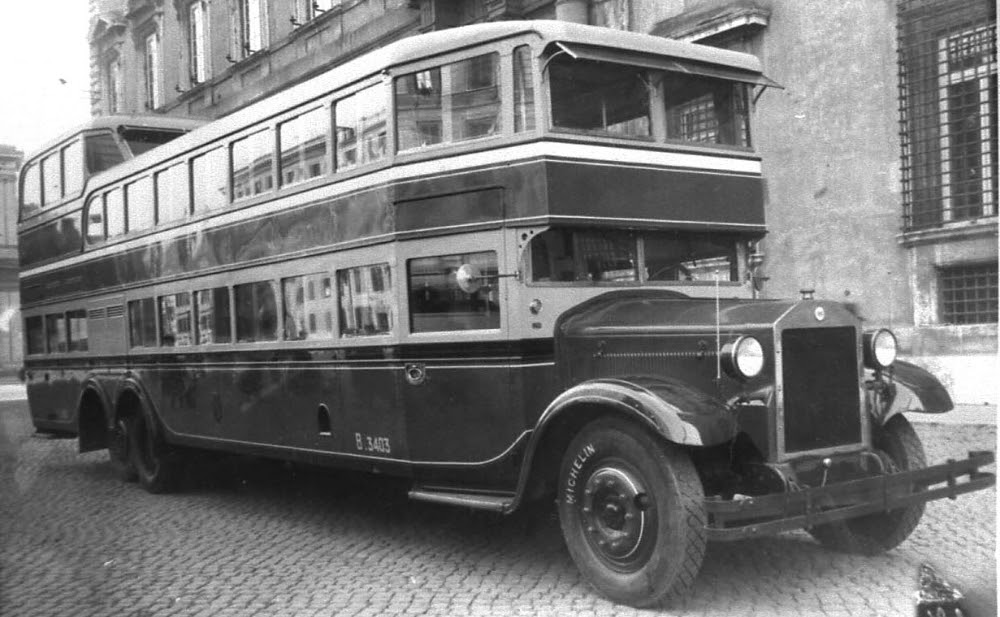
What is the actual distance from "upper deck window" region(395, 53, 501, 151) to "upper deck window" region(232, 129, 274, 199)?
1743 millimetres

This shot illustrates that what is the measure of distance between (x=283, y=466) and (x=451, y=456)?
190 inches

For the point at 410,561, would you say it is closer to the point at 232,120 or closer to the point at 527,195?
the point at 527,195

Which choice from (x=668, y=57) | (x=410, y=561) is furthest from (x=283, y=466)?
(x=668, y=57)

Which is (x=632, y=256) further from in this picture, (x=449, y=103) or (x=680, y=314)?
(x=449, y=103)

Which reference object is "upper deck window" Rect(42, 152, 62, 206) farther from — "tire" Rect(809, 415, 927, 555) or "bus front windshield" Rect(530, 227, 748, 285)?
"tire" Rect(809, 415, 927, 555)

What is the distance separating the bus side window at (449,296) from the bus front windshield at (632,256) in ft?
0.91

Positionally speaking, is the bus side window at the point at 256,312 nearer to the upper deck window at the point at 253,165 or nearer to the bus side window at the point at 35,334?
the upper deck window at the point at 253,165

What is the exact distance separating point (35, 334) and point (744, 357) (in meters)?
9.90

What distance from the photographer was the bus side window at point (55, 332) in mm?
11391

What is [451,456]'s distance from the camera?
5.99m

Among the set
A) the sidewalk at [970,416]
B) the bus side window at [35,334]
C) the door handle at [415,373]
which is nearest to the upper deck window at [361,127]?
the door handle at [415,373]

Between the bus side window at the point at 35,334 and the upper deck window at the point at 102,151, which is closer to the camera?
the upper deck window at the point at 102,151

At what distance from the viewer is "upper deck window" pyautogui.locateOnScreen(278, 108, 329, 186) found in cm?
693

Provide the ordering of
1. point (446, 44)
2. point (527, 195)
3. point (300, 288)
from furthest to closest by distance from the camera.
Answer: point (300, 288) < point (446, 44) < point (527, 195)
